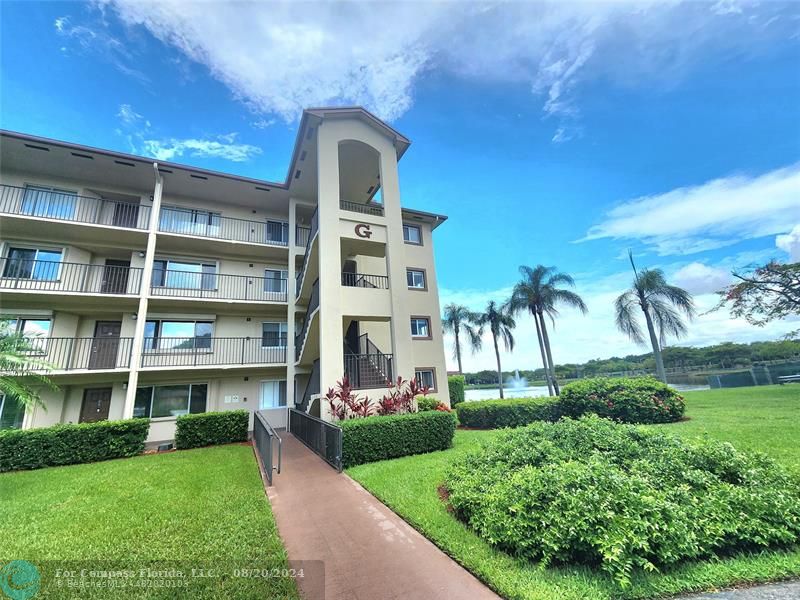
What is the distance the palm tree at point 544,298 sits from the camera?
870 inches

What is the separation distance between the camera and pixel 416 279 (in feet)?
54.7

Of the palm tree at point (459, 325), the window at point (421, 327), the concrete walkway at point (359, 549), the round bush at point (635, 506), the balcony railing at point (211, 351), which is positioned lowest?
the concrete walkway at point (359, 549)

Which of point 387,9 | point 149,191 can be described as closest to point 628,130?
point 387,9

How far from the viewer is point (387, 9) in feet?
29.3

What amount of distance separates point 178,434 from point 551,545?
1265 centimetres

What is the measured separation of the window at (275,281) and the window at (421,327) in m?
6.87

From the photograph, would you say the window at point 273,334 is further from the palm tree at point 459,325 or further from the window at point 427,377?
the palm tree at point 459,325

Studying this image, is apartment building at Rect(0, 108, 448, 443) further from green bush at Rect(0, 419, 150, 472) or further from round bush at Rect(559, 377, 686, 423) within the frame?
round bush at Rect(559, 377, 686, 423)

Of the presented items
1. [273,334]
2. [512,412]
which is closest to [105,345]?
[273,334]

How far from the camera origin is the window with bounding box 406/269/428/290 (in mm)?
16484

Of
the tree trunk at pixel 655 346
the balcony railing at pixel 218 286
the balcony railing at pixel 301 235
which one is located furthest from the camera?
the tree trunk at pixel 655 346

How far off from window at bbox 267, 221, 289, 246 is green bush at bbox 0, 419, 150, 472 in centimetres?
955

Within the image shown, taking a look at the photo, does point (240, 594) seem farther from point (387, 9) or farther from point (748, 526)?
point (387, 9)

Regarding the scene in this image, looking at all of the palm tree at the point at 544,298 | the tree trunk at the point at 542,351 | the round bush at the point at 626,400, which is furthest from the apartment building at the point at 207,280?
the tree trunk at the point at 542,351
